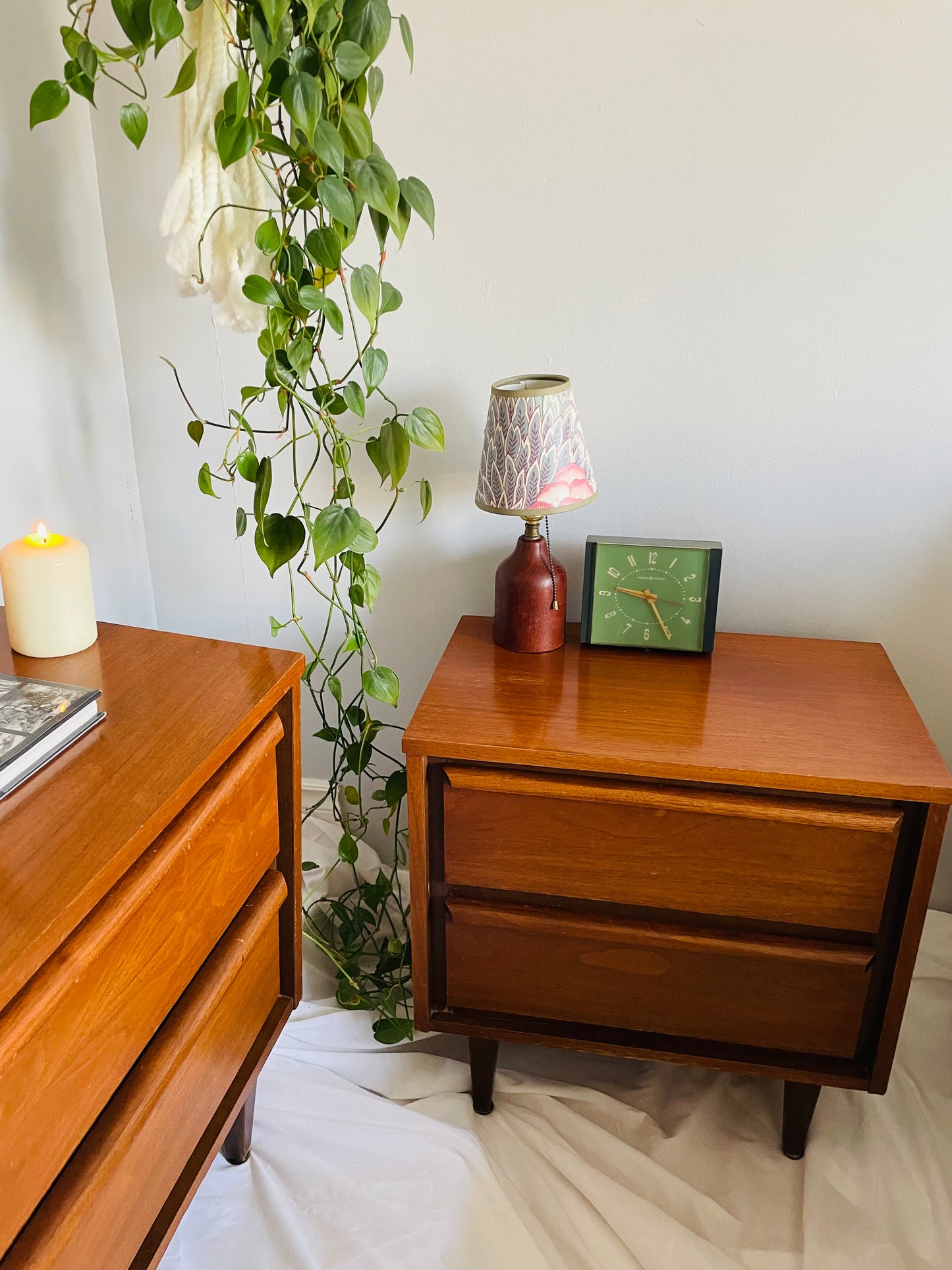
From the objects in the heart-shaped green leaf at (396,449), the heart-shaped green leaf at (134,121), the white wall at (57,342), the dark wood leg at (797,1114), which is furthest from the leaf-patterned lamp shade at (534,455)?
the dark wood leg at (797,1114)

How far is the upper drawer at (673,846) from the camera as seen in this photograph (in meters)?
1.02

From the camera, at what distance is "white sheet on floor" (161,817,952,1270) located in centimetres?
109

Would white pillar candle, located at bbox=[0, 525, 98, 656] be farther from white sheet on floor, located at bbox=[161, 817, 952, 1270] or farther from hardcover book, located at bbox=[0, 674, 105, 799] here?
white sheet on floor, located at bbox=[161, 817, 952, 1270]

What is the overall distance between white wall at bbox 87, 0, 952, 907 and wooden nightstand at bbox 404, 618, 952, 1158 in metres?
0.23

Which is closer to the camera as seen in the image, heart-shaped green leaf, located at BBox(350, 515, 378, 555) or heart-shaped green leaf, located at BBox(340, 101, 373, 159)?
heart-shaped green leaf, located at BBox(340, 101, 373, 159)

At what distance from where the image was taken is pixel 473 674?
1.21 meters

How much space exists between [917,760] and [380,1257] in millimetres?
809

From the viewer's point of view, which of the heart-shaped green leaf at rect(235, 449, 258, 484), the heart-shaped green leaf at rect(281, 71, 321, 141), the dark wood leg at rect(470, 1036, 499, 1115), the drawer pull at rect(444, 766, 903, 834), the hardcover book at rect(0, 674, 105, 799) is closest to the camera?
the hardcover book at rect(0, 674, 105, 799)

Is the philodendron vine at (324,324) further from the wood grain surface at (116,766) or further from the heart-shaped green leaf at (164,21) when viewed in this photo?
the wood grain surface at (116,766)

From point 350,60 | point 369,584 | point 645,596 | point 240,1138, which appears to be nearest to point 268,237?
point 350,60

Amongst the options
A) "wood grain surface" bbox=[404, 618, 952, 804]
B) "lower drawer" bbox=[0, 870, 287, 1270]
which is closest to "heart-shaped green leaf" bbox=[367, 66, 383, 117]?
"wood grain surface" bbox=[404, 618, 952, 804]

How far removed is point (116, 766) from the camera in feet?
2.62

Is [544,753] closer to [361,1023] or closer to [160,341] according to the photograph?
[361,1023]

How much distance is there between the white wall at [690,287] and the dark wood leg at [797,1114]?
0.55 metres
